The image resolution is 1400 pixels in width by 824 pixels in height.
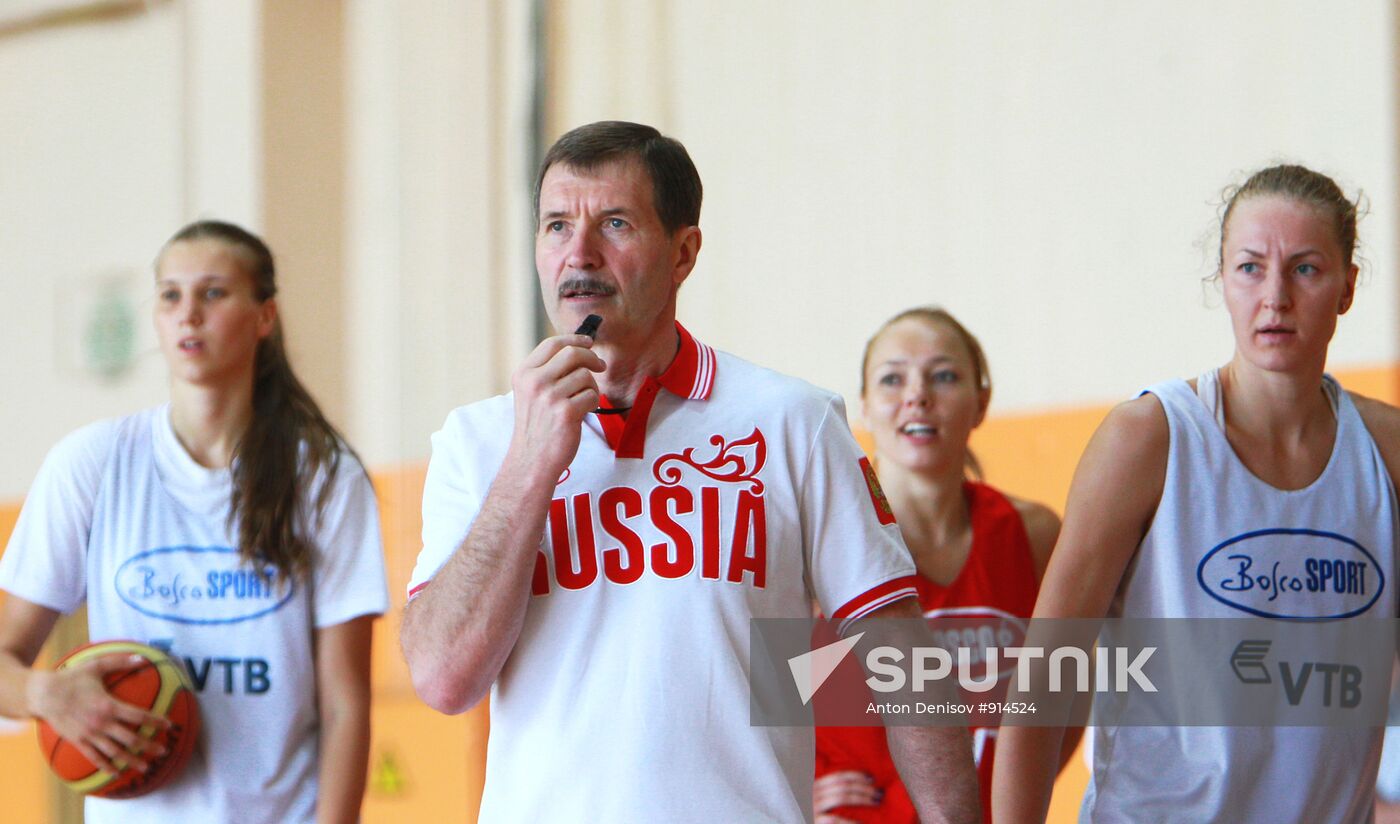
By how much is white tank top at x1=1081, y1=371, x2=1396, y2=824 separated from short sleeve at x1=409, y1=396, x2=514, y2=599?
1.17 m

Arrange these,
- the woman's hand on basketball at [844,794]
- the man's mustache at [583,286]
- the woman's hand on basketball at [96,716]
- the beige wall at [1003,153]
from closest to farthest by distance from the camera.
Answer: the man's mustache at [583,286] → the woman's hand on basketball at [96,716] → the woman's hand on basketball at [844,794] → the beige wall at [1003,153]

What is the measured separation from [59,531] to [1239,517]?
2512 millimetres

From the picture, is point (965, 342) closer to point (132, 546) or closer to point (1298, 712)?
point (1298, 712)

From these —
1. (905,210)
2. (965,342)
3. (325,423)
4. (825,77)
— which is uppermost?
(825,77)

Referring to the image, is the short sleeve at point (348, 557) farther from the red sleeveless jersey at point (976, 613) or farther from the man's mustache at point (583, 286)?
the man's mustache at point (583, 286)

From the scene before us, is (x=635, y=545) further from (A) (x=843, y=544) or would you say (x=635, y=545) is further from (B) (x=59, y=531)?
(B) (x=59, y=531)

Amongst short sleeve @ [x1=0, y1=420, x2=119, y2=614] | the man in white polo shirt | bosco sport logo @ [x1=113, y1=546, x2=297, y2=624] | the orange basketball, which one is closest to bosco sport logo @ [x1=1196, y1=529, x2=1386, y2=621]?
the man in white polo shirt

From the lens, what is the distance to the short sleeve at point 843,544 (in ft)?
8.23

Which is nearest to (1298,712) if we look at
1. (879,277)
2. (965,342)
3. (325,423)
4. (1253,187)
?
(1253,187)

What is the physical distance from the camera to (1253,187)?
291 centimetres

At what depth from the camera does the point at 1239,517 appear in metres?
2.78

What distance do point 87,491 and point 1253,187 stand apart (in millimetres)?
2571

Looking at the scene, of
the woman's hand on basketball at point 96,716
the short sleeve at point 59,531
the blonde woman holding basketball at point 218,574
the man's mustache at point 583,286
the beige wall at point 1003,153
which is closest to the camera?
the man's mustache at point 583,286

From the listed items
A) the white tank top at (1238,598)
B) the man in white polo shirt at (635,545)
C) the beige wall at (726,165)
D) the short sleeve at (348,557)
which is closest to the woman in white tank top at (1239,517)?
the white tank top at (1238,598)
